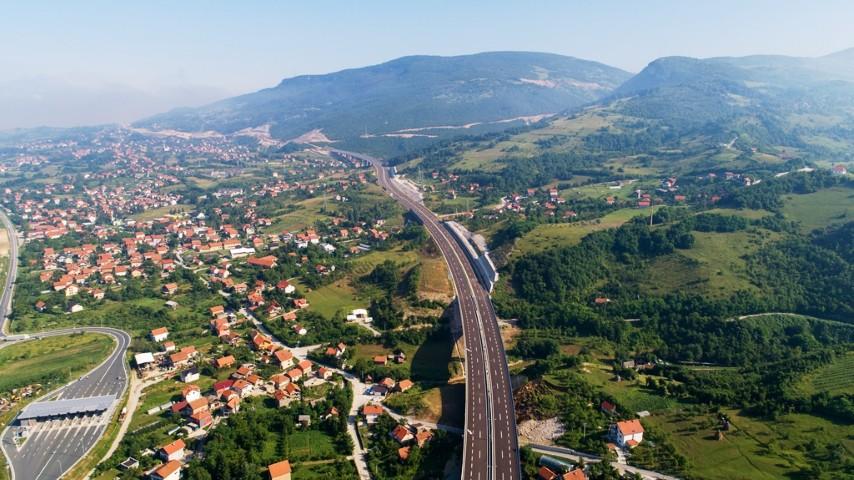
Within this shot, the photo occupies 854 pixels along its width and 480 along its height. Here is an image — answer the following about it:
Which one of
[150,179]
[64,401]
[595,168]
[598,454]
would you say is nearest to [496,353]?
[598,454]

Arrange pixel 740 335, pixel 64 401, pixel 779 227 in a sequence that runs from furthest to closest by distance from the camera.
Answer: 1. pixel 779 227
2. pixel 740 335
3. pixel 64 401

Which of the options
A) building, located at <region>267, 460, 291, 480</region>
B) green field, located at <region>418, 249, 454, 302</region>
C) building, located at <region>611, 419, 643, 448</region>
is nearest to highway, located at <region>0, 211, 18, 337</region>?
building, located at <region>267, 460, 291, 480</region>

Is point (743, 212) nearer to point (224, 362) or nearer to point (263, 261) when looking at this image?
point (263, 261)

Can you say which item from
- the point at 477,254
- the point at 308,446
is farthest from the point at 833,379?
the point at 477,254

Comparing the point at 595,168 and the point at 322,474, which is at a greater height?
the point at 595,168

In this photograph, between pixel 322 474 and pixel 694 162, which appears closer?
pixel 322 474

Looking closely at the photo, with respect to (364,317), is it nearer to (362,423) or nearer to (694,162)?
(362,423)

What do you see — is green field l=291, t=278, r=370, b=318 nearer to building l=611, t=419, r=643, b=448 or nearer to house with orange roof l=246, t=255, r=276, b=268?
house with orange roof l=246, t=255, r=276, b=268
